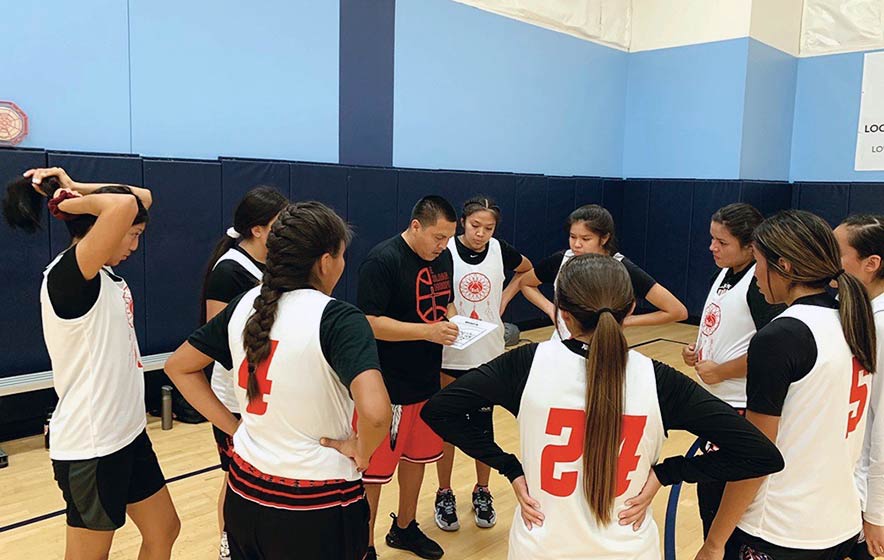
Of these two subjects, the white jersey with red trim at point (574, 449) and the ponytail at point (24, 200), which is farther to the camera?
the ponytail at point (24, 200)

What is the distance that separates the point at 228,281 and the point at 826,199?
7.81 m

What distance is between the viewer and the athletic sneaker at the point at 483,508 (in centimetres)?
304

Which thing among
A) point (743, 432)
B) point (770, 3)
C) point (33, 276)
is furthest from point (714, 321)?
point (770, 3)

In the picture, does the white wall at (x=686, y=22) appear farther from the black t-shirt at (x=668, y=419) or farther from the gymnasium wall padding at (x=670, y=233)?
the black t-shirt at (x=668, y=419)

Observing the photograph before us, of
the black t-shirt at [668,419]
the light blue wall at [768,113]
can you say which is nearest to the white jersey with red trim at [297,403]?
the black t-shirt at [668,419]

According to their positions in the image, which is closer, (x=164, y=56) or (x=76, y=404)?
(x=76, y=404)

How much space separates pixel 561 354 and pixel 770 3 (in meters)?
8.29

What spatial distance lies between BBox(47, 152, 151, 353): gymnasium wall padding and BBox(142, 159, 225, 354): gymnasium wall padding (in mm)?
43

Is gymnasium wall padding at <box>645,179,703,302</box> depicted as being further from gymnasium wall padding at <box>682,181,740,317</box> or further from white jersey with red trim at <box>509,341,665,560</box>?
white jersey with red trim at <box>509,341,665,560</box>

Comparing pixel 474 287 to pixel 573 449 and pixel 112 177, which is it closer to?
pixel 573 449

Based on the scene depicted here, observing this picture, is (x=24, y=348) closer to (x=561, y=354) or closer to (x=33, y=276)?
(x=33, y=276)

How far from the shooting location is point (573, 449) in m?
1.34

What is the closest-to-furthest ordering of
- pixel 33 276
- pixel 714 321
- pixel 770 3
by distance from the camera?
pixel 714 321
pixel 33 276
pixel 770 3

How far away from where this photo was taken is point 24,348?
13.0 feet
